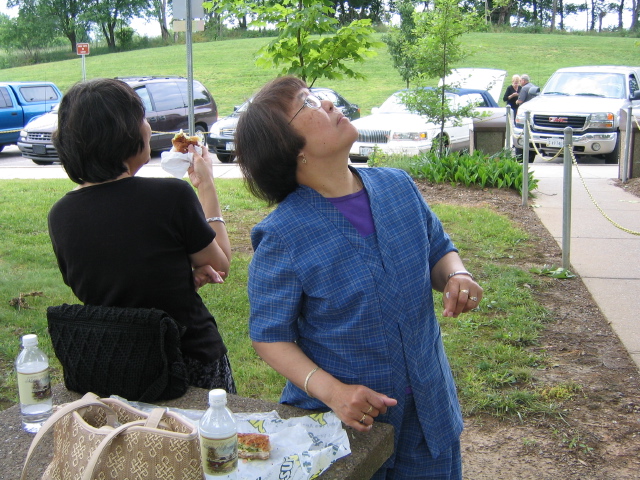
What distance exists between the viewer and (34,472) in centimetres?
191

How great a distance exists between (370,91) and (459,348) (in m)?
29.8

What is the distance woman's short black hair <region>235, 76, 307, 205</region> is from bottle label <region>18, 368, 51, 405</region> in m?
0.89

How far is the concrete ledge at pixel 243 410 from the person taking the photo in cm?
183

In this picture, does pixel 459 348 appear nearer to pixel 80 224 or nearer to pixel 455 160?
pixel 80 224

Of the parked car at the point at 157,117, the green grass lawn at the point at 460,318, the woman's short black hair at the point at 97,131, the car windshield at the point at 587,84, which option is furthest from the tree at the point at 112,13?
the woman's short black hair at the point at 97,131

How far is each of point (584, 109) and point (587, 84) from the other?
64.6 inches

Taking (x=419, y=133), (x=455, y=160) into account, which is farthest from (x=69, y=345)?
(x=419, y=133)

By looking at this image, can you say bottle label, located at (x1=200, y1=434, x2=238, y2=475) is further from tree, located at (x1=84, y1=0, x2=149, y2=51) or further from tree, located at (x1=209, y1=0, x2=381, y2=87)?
tree, located at (x1=84, y1=0, x2=149, y2=51)

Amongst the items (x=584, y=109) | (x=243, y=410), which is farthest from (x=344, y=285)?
(x=584, y=109)

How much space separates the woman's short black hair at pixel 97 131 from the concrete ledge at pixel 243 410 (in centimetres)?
75

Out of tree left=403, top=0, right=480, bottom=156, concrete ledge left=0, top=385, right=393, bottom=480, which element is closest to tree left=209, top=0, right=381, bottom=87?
concrete ledge left=0, top=385, right=393, bottom=480

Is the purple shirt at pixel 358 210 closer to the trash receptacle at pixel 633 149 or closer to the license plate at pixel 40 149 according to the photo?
the trash receptacle at pixel 633 149

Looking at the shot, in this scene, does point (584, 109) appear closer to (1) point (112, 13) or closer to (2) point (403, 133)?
(2) point (403, 133)

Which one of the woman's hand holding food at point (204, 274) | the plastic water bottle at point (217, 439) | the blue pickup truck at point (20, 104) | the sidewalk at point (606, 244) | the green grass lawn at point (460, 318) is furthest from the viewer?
the blue pickup truck at point (20, 104)
